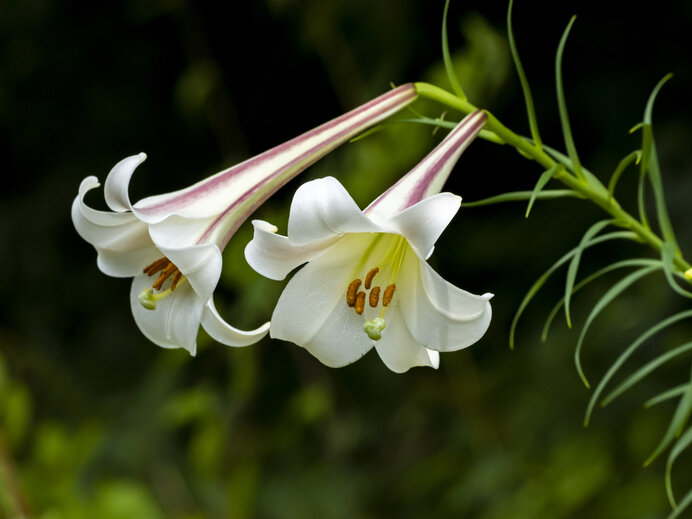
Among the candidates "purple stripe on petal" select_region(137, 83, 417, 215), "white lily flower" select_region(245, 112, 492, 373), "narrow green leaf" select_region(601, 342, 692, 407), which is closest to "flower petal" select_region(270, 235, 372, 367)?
"white lily flower" select_region(245, 112, 492, 373)

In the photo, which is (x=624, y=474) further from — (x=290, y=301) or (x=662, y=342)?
(x=290, y=301)

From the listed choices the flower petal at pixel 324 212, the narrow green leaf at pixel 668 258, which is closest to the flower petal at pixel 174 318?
the flower petal at pixel 324 212

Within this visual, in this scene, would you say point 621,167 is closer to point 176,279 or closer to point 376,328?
point 376,328

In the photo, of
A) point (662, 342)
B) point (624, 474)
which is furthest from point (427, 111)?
point (624, 474)

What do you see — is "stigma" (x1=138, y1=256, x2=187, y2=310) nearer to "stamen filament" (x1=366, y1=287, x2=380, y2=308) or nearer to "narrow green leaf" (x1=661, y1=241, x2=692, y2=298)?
"stamen filament" (x1=366, y1=287, x2=380, y2=308)

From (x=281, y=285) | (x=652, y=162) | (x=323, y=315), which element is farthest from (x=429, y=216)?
(x=281, y=285)

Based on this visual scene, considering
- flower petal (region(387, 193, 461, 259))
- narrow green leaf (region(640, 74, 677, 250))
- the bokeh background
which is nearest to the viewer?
flower petal (region(387, 193, 461, 259))
